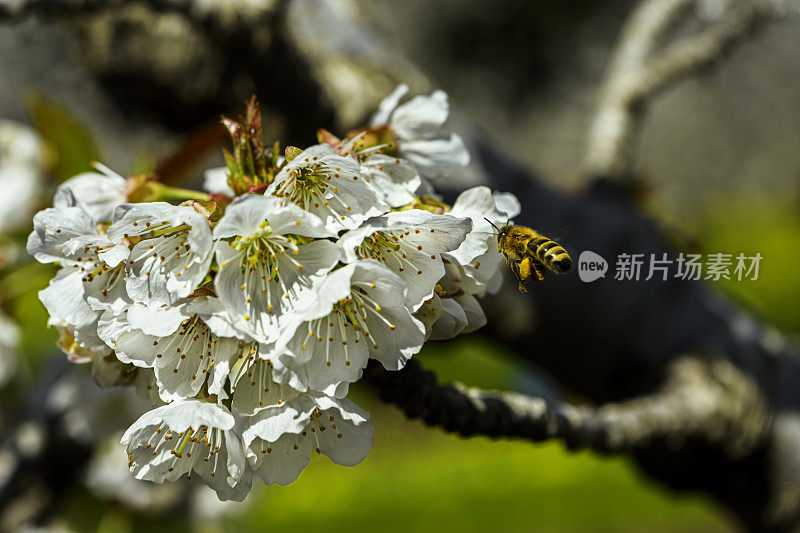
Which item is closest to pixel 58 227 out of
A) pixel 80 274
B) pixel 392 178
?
pixel 80 274

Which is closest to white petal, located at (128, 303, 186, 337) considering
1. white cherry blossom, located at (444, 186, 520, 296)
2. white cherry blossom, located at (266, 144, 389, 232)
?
white cherry blossom, located at (266, 144, 389, 232)

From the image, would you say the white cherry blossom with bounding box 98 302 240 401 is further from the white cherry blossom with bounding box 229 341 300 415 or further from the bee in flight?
the bee in flight

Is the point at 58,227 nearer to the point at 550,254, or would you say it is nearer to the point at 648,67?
the point at 550,254

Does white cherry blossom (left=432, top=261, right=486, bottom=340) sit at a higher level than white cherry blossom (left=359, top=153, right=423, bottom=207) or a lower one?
lower

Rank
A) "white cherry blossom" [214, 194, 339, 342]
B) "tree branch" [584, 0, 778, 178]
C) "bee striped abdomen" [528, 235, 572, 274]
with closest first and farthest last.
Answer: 1. "white cherry blossom" [214, 194, 339, 342]
2. "bee striped abdomen" [528, 235, 572, 274]
3. "tree branch" [584, 0, 778, 178]

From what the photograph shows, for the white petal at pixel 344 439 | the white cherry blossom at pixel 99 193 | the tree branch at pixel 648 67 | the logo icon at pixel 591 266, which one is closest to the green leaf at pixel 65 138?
the white cherry blossom at pixel 99 193

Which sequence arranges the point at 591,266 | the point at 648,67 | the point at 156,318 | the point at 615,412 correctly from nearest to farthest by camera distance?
the point at 156,318 → the point at 615,412 → the point at 591,266 → the point at 648,67
